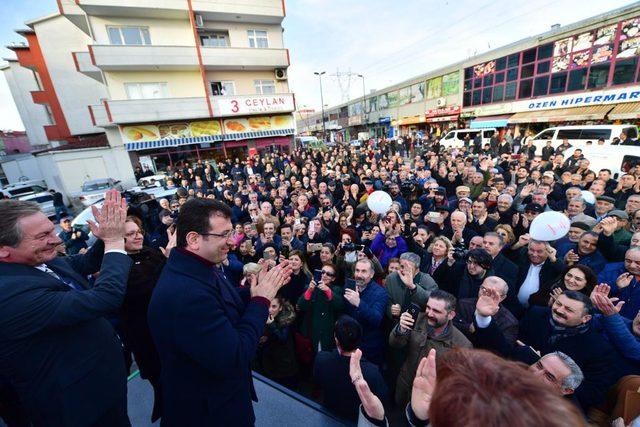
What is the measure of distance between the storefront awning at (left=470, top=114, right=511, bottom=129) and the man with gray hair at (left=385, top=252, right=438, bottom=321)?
23951 millimetres

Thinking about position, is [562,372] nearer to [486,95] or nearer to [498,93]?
[498,93]

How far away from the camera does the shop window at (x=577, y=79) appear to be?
17086 millimetres

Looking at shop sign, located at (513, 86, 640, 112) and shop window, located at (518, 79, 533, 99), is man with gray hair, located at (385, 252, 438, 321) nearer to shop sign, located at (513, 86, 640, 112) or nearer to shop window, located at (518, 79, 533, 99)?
shop sign, located at (513, 86, 640, 112)

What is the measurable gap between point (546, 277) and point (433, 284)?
1.39 meters

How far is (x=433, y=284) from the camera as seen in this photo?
3.36 meters

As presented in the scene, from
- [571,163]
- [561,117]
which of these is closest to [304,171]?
[571,163]

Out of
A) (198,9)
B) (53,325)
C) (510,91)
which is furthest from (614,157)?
(198,9)

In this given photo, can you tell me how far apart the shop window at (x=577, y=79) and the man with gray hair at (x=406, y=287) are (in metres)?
22.7

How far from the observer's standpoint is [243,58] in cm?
1708

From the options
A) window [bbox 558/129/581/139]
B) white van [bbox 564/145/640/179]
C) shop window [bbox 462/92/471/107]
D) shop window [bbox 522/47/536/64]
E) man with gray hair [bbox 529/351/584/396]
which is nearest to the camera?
man with gray hair [bbox 529/351/584/396]

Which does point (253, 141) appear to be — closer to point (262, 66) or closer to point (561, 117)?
point (262, 66)

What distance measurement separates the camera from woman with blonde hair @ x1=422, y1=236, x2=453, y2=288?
375cm

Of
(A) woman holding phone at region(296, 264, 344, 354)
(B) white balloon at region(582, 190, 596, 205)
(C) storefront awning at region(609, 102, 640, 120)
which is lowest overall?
(A) woman holding phone at region(296, 264, 344, 354)

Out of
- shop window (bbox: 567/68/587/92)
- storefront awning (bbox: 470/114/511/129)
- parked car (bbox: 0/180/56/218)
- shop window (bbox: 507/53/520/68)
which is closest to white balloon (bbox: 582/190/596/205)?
parked car (bbox: 0/180/56/218)
